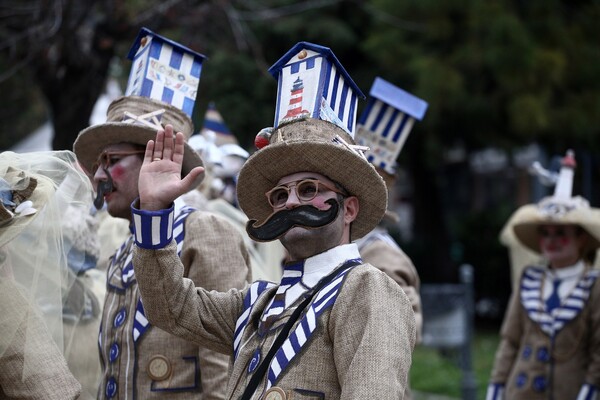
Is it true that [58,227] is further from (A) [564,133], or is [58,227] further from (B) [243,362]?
(A) [564,133]

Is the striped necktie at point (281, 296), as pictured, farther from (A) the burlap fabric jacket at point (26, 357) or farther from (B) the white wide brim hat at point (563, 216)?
(B) the white wide brim hat at point (563, 216)

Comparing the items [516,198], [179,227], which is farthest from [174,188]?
[516,198]

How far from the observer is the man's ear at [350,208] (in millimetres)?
3359

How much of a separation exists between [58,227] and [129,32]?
11.9 ft

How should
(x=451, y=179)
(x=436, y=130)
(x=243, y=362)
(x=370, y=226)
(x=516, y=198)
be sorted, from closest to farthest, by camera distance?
(x=243, y=362) < (x=370, y=226) < (x=436, y=130) < (x=516, y=198) < (x=451, y=179)

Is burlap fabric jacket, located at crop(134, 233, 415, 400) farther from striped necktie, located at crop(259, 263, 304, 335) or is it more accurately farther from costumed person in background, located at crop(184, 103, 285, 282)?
costumed person in background, located at crop(184, 103, 285, 282)

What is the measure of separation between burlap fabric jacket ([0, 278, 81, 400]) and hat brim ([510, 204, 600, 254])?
3902mm

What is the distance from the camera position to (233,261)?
4184 mm

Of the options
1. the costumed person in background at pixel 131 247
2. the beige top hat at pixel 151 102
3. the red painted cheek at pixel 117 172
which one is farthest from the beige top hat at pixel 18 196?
the beige top hat at pixel 151 102

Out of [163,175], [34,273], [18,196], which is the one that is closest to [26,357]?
[34,273]

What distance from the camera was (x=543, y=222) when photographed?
6.52 m

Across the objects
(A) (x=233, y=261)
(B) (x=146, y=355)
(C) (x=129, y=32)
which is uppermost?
(C) (x=129, y=32)

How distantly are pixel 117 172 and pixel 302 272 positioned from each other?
1394 mm

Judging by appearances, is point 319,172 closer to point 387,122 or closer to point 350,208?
point 350,208
